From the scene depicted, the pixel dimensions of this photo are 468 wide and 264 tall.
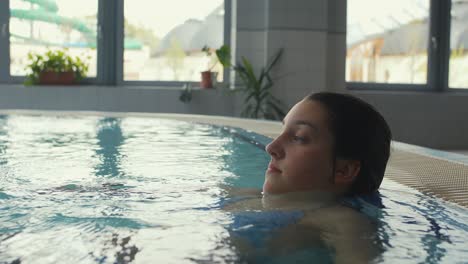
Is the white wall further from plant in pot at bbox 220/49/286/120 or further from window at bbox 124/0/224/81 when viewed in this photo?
window at bbox 124/0/224/81

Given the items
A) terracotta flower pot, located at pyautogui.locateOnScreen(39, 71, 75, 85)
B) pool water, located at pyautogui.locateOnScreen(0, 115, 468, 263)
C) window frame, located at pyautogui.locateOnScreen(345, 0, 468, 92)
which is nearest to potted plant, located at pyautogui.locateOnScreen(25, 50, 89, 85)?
terracotta flower pot, located at pyautogui.locateOnScreen(39, 71, 75, 85)

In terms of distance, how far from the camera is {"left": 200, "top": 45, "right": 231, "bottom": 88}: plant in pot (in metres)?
7.02

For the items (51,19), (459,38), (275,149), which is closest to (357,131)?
(275,149)

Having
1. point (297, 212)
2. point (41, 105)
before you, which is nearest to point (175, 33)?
point (41, 105)

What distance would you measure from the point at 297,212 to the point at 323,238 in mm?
242

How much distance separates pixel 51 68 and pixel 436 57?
14.0 ft

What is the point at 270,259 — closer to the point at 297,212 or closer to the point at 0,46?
the point at 297,212

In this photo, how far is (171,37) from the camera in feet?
25.2

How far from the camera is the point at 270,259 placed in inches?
59.8

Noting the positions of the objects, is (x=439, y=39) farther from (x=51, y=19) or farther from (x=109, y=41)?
(x=51, y=19)

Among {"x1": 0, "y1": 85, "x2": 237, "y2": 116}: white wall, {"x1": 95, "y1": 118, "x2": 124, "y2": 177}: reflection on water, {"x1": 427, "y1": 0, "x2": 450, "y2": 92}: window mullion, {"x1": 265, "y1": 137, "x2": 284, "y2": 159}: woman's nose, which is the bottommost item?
{"x1": 95, "y1": 118, "x2": 124, "y2": 177}: reflection on water

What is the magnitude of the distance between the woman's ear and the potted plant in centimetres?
587

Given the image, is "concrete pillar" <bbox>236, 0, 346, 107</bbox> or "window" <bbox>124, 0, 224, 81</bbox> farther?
"window" <bbox>124, 0, 224, 81</bbox>

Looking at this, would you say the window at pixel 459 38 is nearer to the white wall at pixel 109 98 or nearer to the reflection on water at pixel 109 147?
the white wall at pixel 109 98
